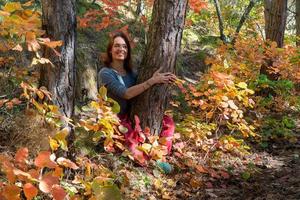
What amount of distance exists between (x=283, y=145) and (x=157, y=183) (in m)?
2.70

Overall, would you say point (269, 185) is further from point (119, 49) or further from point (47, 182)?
point (47, 182)

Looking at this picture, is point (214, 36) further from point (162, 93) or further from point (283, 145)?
point (162, 93)

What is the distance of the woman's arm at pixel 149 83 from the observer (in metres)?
4.12

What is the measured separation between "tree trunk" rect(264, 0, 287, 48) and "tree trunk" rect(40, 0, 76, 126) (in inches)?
212

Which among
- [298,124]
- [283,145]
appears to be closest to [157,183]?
[283,145]

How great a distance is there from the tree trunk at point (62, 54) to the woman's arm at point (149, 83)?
2.91 ft

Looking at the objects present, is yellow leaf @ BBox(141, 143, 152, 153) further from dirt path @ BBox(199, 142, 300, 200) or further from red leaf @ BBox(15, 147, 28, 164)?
red leaf @ BBox(15, 147, 28, 164)

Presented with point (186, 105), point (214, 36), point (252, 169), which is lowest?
point (252, 169)

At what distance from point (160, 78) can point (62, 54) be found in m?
1.23

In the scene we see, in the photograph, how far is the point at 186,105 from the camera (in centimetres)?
655

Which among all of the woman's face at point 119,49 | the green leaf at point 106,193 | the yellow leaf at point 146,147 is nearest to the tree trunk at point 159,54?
the woman's face at point 119,49

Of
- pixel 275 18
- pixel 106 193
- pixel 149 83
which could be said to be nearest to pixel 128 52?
pixel 149 83

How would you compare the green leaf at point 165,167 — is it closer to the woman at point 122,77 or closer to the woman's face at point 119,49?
the woman at point 122,77

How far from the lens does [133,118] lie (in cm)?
437
